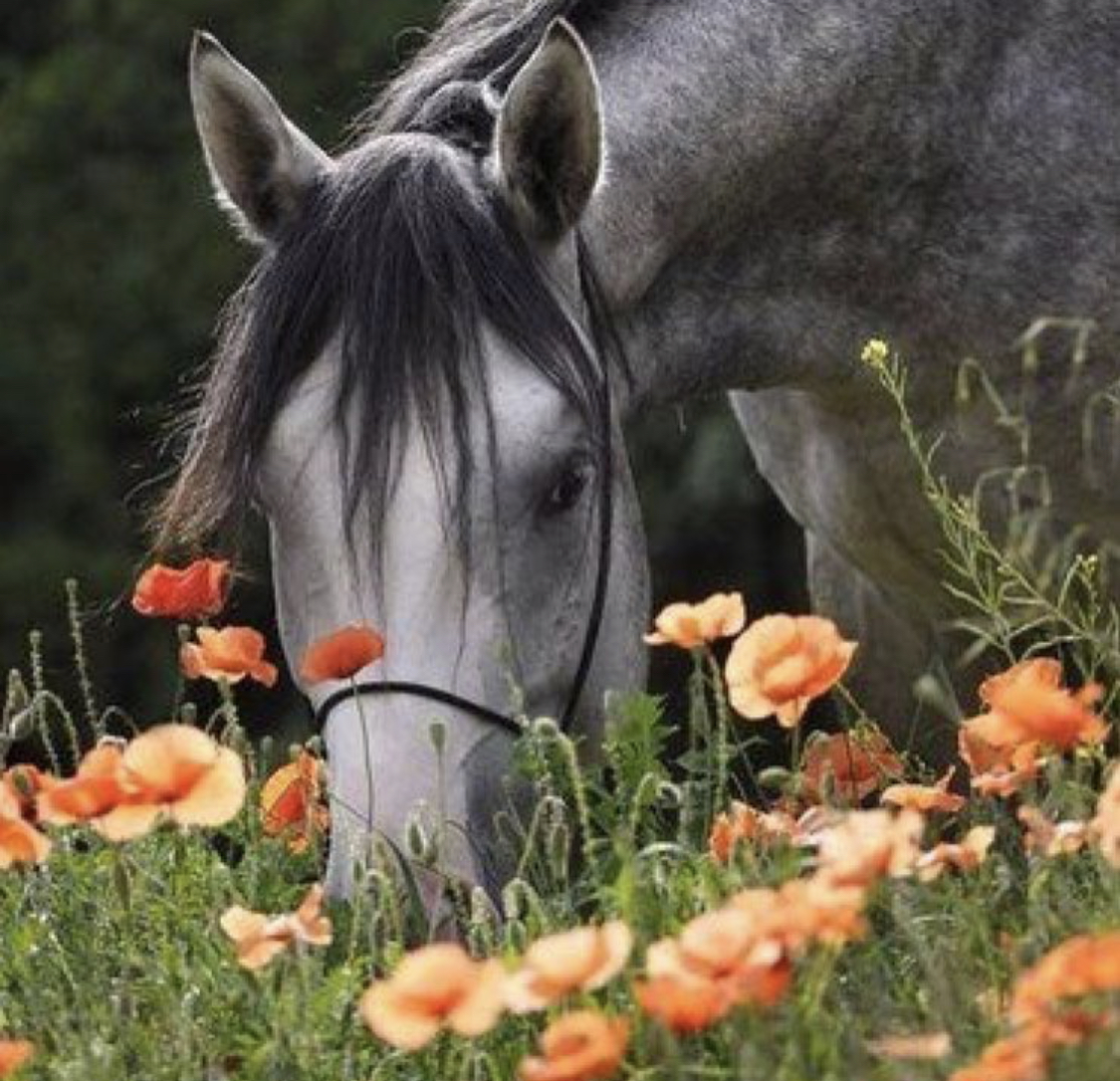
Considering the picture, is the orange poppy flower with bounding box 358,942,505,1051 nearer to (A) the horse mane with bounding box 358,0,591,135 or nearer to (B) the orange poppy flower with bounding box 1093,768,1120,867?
(B) the orange poppy flower with bounding box 1093,768,1120,867

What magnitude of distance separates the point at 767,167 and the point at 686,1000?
2.48m

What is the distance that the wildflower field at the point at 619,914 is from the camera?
2596mm

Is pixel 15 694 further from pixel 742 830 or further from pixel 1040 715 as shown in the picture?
pixel 1040 715

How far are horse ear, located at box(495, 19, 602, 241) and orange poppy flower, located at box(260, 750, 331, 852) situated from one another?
74cm

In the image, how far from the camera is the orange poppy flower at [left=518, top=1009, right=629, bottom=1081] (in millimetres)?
2475

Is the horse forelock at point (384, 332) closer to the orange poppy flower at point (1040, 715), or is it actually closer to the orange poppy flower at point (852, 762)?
the orange poppy flower at point (852, 762)

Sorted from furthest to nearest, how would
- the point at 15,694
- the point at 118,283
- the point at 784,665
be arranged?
1. the point at 118,283
2. the point at 15,694
3. the point at 784,665

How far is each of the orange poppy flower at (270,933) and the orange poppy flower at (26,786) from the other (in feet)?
0.92

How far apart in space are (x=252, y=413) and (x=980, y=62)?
1348mm

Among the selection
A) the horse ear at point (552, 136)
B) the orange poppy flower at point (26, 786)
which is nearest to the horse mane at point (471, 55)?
the horse ear at point (552, 136)

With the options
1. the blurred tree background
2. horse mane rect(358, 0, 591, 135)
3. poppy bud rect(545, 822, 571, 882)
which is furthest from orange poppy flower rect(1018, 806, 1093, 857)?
the blurred tree background

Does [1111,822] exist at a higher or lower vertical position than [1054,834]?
higher

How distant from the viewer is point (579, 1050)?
249 centimetres

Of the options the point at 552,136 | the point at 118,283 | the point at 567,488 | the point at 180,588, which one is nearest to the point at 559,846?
the point at 180,588
